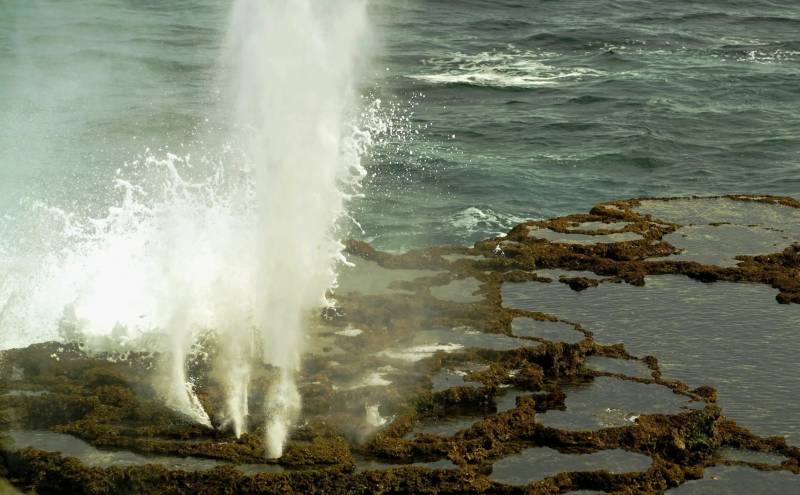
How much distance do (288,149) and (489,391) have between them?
3.35 m

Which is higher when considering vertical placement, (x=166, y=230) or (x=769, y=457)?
(x=166, y=230)

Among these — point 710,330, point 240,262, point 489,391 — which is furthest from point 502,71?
point 489,391

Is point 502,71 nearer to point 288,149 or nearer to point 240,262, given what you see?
point 288,149

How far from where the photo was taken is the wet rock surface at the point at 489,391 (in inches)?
329

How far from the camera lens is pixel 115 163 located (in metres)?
19.2

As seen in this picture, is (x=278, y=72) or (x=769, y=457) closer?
(x=769, y=457)

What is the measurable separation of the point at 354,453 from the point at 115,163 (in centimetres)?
1189

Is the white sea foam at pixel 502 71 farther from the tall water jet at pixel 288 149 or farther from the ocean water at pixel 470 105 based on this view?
the tall water jet at pixel 288 149

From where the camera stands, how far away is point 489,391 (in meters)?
9.67

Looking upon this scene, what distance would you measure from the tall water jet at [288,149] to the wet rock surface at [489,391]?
0.45 metres

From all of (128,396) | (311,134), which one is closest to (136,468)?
(128,396)

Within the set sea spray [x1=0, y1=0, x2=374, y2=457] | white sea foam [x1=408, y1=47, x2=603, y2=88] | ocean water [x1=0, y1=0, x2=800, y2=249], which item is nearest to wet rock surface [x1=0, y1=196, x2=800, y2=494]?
sea spray [x1=0, y1=0, x2=374, y2=457]

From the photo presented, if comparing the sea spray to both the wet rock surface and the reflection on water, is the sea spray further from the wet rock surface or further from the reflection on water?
the reflection on water

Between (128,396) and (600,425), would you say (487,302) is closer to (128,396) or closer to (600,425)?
(600,425)
